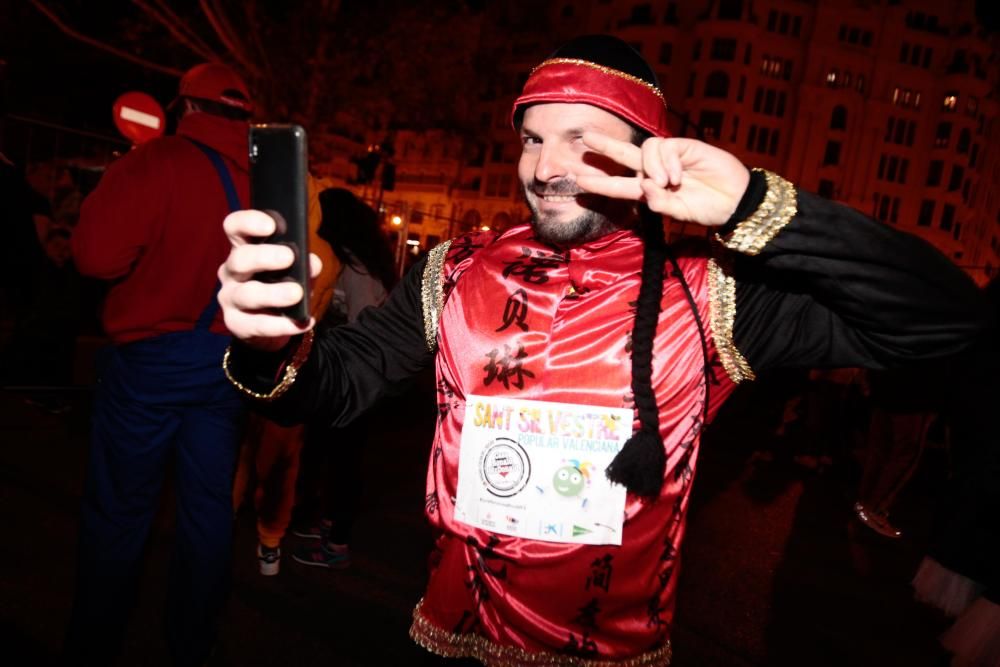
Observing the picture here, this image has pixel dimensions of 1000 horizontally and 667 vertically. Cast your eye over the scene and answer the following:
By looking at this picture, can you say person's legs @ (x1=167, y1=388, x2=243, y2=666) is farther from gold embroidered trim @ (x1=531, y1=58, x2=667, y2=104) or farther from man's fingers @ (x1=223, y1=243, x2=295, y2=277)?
gold embroidered trim @ (x1=531, y1=58, x2=667, y2=104)

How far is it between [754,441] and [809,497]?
2810mm

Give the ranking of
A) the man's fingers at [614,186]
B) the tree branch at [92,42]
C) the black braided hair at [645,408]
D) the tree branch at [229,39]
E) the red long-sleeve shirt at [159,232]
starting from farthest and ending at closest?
the tree branch at [229,39], the tree branch at [92,42], the red long-sleeve shirt at [159,232], the black braided hair at [645,408], the man's fingers at [614,186]

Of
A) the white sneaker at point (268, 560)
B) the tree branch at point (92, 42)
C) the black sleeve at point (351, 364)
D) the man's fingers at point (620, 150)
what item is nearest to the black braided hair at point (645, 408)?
the man's fingers at point (620, 150)

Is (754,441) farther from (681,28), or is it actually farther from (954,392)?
(681,28)

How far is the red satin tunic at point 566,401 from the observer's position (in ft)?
4.84

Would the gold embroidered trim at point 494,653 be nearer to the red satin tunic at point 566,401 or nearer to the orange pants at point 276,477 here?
the red satin tunic at point 566,401

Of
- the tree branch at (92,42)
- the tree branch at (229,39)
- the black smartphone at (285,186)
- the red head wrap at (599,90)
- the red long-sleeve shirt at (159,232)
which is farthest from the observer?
the tree branch at (229,39)

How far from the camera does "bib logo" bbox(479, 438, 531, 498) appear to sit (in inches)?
57.4

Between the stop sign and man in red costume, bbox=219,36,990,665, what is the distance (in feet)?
24.0

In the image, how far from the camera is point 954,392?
7.75 feet

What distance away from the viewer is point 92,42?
415 inches

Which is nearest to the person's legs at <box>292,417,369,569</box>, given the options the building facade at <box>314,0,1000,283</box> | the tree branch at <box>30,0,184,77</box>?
the tree branch at <box>30,0,184,77</box>

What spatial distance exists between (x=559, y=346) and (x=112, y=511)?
6.33 feet

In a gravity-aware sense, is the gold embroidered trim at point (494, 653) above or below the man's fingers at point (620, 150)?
below
